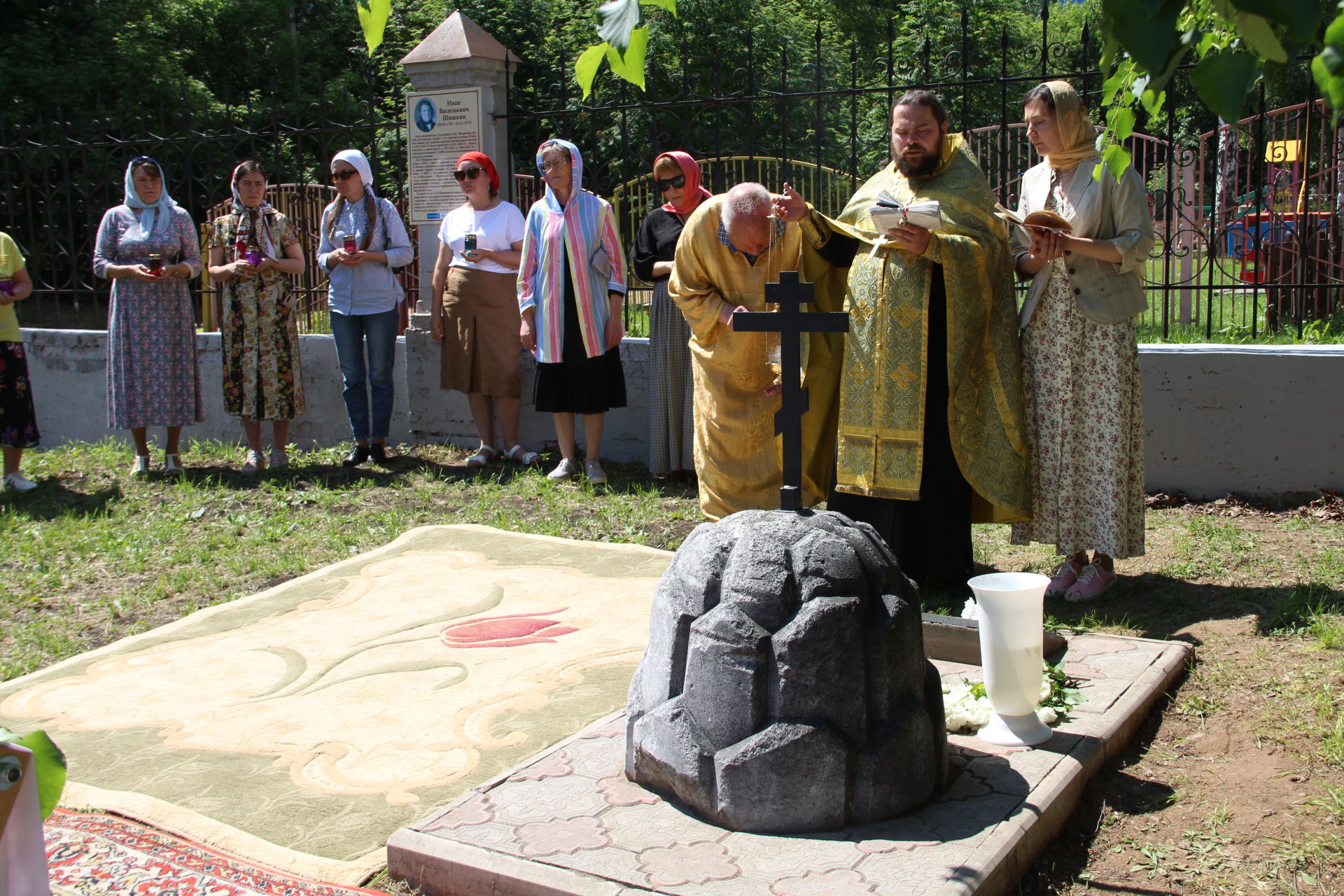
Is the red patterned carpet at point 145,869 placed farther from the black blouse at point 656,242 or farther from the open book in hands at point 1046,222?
the black blouse at point 656,242

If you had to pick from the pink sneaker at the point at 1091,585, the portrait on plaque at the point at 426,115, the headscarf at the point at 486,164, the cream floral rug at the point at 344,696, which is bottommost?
the cream floral rug at the point at 344,696

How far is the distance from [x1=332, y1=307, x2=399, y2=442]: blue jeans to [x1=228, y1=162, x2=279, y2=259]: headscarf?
1.99 ft

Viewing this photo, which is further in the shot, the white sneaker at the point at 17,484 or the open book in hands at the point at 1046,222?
the white sneaker at the point at 17,484

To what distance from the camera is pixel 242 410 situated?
26.8 ft

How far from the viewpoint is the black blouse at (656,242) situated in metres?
7.24

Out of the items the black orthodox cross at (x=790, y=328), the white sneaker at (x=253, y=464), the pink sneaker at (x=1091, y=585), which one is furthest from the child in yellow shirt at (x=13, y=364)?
the pink sneaker at (x=1091, y=585)

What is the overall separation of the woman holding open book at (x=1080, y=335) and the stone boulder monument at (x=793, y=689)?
6.85 feet

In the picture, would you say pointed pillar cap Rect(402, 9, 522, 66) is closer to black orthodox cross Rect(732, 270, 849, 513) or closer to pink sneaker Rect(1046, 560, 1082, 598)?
pink sneaker Rect(1046, 560, 1082, 598)

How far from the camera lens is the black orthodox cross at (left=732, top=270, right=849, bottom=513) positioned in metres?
3.42

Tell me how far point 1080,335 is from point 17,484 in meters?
6.74

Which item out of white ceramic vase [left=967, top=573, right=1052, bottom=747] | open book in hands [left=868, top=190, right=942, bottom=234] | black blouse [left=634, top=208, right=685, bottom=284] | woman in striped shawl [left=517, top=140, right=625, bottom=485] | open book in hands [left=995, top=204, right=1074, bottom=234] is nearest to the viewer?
white ceramic vase [left=967, top=573, right=1052, bottom=747]

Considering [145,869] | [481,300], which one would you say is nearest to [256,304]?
[481,300]

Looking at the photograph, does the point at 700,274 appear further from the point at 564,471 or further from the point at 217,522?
the point at 217,522

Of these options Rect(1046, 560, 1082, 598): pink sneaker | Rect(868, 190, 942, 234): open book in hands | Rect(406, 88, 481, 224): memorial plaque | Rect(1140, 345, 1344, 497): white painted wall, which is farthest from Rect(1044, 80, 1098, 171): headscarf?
Rect(406, 88, 481, 224): memorial plaque
